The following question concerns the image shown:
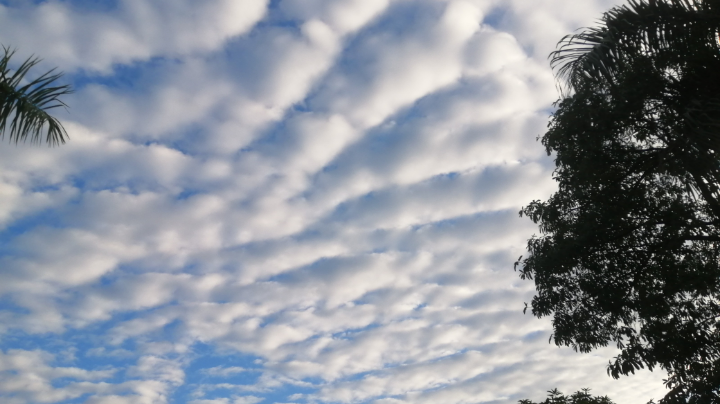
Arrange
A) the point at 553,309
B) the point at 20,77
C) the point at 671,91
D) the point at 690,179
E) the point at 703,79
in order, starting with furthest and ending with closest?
the point at 553,309
the point at 690,179
the point at 671,91
the point at 703,79
the point at 20,77

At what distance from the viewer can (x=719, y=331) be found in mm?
12891

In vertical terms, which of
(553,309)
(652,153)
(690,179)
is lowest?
(553,309)

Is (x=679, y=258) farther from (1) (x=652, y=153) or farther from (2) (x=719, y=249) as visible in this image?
(1) (x=652, y=153)

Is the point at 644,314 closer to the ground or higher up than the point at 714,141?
closer to the ground

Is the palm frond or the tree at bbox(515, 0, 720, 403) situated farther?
the tree at bbox(515, 0, 720, 403)

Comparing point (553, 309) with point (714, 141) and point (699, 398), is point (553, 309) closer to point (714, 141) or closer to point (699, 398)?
point (699, 398)

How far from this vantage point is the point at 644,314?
42.8 feet

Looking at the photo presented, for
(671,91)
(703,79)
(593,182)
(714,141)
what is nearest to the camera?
(714,141)

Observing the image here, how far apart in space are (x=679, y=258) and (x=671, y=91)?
4.55 metres

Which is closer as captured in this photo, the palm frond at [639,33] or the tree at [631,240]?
the palm frond at [639,33]

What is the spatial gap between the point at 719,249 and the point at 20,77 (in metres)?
14.7

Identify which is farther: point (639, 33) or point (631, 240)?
point (631, 240)

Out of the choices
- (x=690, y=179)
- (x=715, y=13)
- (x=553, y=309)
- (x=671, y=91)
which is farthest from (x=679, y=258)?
(x=715, y=13)

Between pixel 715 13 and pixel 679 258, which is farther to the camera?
pixel 679 258
